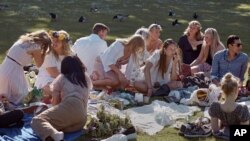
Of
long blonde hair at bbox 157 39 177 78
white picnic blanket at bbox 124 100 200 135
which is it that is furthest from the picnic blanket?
long blonde hair at bbox 157 39 177 78

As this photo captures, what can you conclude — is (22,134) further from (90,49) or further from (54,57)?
(90,49)

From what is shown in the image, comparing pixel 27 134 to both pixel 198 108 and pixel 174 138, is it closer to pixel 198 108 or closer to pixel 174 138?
pixel 174 138

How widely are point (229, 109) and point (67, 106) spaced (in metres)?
2.53

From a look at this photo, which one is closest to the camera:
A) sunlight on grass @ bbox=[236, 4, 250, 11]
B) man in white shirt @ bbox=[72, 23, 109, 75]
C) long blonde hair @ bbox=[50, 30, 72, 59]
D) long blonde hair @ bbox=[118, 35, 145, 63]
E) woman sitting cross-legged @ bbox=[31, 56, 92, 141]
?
woman sitting cross-legged @ bbox=[31, 56, 92, 141]

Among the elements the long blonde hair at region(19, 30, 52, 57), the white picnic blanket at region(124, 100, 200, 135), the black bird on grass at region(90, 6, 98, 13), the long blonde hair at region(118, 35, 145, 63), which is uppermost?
the long blonde hair at region(19, 30, 52, 57)

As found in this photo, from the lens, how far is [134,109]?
9844 mm

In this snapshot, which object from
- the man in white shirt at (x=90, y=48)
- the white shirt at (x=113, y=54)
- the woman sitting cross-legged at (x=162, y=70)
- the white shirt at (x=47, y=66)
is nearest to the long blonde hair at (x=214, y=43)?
the woman sitting cross-legged at (x=162, y=70)

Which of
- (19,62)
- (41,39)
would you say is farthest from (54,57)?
(19,62)

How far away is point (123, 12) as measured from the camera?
1030 inches

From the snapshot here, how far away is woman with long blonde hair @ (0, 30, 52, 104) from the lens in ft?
31.3

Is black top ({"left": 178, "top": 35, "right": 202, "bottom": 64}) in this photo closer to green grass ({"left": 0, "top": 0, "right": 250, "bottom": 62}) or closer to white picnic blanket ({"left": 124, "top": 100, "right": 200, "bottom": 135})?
white picnic blanket ({"left": 124, "top": 100, "right": 200, "bottom": 135})

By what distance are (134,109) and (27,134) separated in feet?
7.81

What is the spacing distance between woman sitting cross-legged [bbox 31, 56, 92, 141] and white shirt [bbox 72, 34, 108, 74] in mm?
3096

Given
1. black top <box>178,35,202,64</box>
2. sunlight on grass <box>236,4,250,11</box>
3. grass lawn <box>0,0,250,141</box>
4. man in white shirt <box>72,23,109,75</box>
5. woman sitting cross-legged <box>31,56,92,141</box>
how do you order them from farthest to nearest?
sunlight on grass <box>236,4,250,11</box> < grass lawn <box>0,0,250,141</box> < black top <box>178,35,202,64</box> < man in white shirt <box>72,23,109,75</box> < woman sitting cross-legged <box>31,56,92,141</box>
